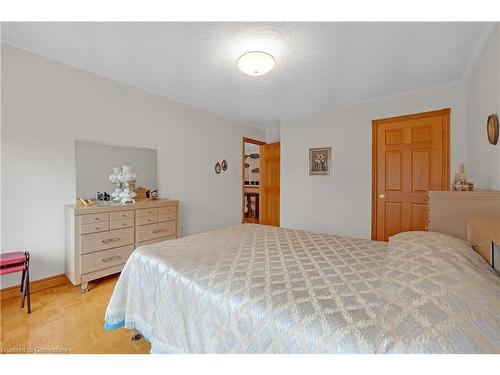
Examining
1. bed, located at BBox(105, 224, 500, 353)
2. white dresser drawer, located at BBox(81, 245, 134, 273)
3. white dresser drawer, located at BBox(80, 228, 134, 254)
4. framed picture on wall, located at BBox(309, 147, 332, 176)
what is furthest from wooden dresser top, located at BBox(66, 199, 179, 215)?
framed picture on wall, located at BBox(309, 147, 332, 176)

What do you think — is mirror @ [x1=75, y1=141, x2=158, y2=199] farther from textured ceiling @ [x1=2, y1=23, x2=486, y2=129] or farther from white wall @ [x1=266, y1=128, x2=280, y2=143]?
white wall @ [x1=266, y1=128, x2=280, y2=143]

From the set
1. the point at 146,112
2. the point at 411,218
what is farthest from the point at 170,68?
the point at 411,218

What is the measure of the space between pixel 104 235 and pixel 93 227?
5.5 inches

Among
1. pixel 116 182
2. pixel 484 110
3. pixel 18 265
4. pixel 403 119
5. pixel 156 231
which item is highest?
pixel 403 119

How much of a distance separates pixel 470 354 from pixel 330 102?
11.6ft

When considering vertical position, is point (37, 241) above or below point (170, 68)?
below

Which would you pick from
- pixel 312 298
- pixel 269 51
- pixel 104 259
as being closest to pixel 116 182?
pixel 104 259

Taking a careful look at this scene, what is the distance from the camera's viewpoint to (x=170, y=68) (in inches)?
96.3

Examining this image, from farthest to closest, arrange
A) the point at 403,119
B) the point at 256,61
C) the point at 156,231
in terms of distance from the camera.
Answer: the point at 403,119, the point at 156,231, the point at 256,61

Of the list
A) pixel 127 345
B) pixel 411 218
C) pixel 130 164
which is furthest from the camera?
pixel 411 218

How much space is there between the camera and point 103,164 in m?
2.65

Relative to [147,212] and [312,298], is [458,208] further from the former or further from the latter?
[147,212]

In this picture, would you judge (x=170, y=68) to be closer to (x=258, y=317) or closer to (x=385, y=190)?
(x=258, y=317)
